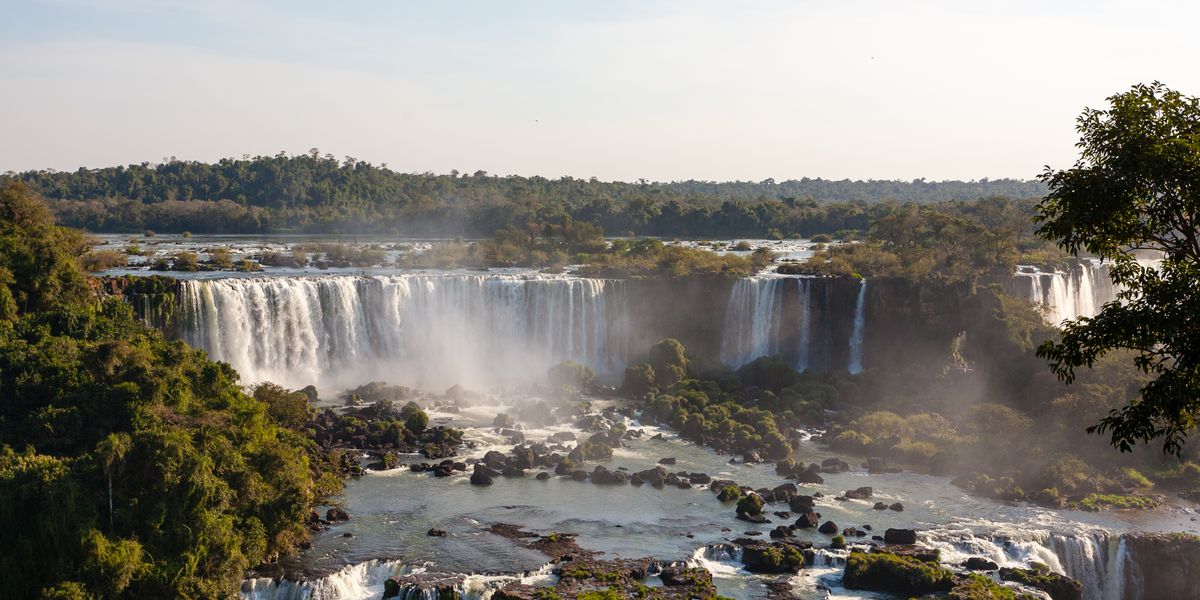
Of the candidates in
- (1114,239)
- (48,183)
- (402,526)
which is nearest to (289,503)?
(402,526)

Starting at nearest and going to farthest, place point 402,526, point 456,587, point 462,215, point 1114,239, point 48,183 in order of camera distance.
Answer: point 1114,239, point 456,587, point 402,526, point 462,215, point 48,183

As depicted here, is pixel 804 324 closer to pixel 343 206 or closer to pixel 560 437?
pixel 560 437

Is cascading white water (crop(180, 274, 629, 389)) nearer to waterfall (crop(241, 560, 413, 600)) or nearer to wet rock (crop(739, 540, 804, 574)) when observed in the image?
waterfall (crop(241, 560, 413, 600))

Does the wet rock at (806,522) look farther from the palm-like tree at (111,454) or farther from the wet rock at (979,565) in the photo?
the palm-like tree at (111,454)

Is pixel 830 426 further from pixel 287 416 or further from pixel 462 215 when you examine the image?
pixel 462 215

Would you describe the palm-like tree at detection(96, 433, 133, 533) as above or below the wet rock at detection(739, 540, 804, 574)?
above

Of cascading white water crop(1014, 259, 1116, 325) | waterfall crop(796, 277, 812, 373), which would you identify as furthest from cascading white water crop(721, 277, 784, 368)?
cascading white water crop(1014, 259, 1116, 325)
